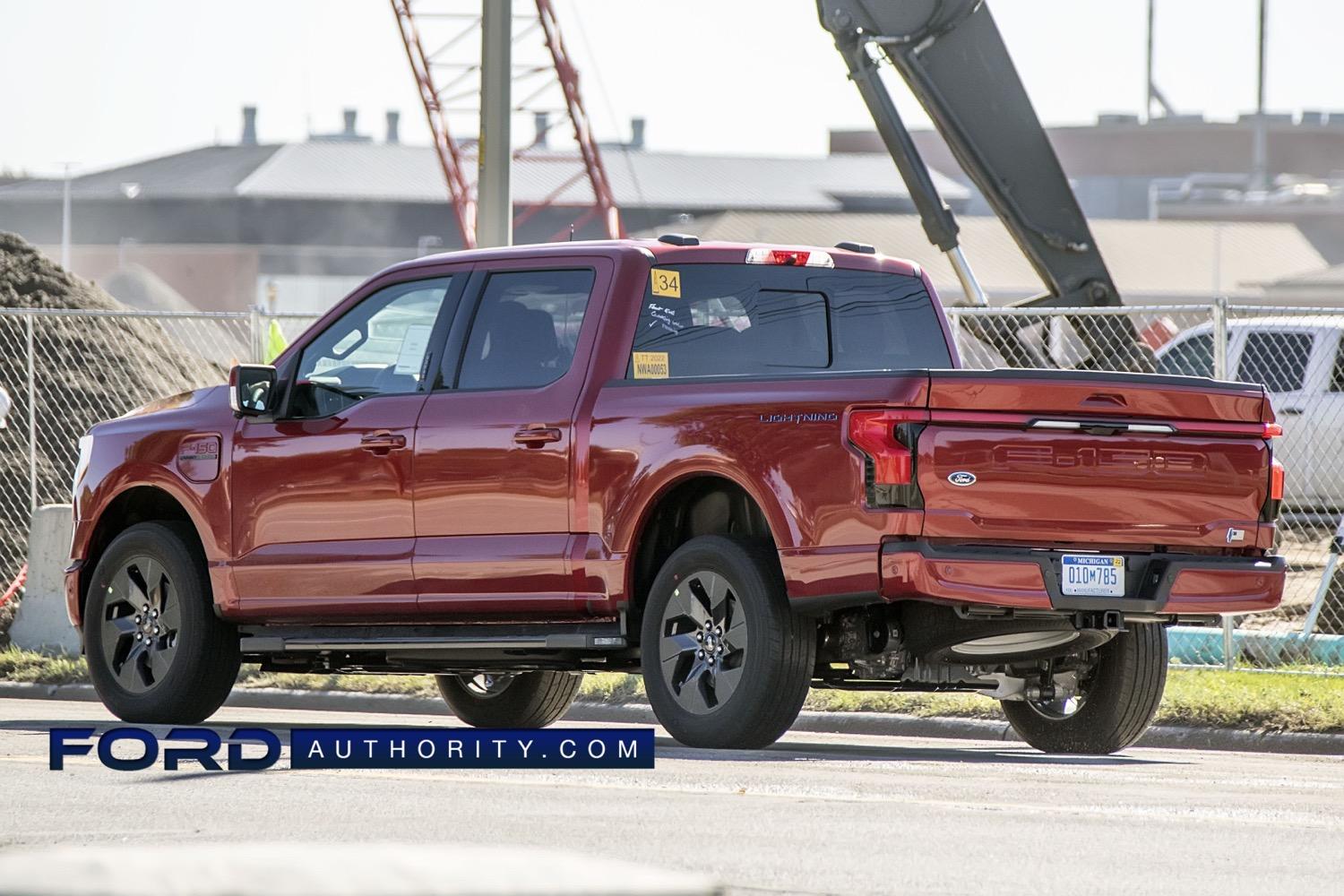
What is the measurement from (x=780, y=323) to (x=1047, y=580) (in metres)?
1.89

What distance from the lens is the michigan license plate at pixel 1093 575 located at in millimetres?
8469

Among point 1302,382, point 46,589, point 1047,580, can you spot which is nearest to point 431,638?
point 1047,580

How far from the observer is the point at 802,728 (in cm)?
1202

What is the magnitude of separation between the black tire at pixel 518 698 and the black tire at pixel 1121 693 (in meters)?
2.62

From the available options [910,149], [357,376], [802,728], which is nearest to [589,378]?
[357,376]

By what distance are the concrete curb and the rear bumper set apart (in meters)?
2.26

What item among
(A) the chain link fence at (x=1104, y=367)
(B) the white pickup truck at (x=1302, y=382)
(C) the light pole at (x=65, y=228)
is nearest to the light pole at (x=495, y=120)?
(A) the chain link fence at (x=1104, y=367)

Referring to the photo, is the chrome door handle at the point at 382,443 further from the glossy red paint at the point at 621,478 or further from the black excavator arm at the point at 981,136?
the black excavator arm at the point at 981,136

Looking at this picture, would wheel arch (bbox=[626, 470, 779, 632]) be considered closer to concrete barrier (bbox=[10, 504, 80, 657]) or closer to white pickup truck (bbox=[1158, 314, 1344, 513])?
concrete barrier (bbox=[10, 504, 80, 657])

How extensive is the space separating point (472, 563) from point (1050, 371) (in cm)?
250

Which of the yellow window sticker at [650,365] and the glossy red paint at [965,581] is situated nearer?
the glossy red paint at [965,581]

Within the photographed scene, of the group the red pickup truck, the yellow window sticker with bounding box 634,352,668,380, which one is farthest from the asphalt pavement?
the yellow window sticker with bounding box 634,352,668,380

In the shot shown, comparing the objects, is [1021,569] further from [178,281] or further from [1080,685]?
[178,281]

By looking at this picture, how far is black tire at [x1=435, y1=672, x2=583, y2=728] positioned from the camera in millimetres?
11312
